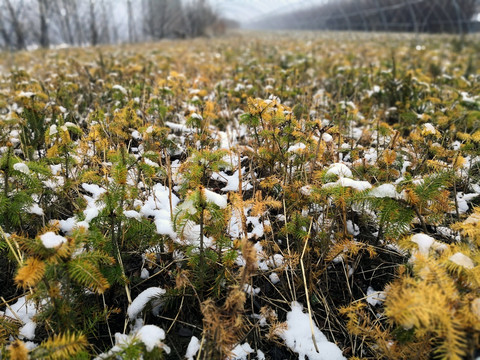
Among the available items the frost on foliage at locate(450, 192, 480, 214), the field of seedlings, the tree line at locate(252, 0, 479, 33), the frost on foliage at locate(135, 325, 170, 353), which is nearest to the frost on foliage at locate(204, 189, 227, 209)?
the field of seedlings

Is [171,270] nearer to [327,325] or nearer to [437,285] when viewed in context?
[327,325]

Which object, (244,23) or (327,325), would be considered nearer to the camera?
(327,325)

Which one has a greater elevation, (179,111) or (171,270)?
(179,111)

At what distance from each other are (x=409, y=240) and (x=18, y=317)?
1769mm

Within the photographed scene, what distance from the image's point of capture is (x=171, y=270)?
1645 millimetres

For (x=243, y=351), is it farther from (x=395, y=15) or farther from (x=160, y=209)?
(x=395, y=15)

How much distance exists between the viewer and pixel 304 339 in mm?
1396

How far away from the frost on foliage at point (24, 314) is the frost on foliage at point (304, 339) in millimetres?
1157

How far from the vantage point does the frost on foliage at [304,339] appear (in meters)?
1.33

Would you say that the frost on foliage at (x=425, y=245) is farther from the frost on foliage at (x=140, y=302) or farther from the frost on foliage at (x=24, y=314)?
the frost on foliage at (x=24, y=314)

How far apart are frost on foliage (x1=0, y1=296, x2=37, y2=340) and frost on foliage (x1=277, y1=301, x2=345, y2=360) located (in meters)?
1.16

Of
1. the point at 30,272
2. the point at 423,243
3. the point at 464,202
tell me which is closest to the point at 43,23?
the point at 30,272

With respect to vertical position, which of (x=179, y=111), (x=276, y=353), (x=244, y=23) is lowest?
(x=276, y=353)

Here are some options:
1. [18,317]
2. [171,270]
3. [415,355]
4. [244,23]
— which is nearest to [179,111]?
[171,270]
